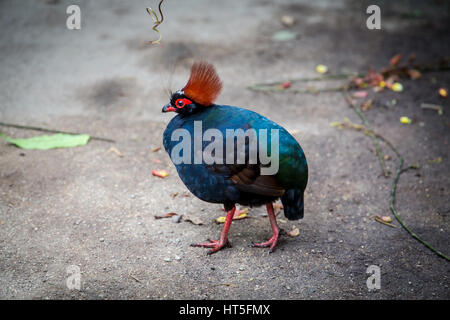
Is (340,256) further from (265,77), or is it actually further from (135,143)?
(265,77)

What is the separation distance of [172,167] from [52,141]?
1.38 meters

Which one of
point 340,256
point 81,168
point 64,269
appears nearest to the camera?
point 64,269

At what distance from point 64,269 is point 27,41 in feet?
15.5

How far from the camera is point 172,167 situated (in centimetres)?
478

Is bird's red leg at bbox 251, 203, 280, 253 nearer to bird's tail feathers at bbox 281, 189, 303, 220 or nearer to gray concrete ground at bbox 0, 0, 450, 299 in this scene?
gray concrete ground at bbox 0, 0, 450, 299

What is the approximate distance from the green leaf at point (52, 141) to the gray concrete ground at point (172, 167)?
81 millimetres

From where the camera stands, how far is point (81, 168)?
4.63 meters

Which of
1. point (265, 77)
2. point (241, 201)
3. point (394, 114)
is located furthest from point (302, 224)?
point (265, 77)

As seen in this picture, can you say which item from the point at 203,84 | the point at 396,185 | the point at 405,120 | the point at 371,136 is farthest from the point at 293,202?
the point at 405,120

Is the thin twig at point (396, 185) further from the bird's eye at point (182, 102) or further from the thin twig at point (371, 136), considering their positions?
the bird's eye at point (182, 102)

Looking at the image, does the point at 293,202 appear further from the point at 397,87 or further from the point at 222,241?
the point at 397,87

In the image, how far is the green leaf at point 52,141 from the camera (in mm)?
4852
